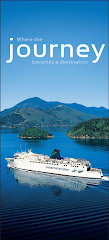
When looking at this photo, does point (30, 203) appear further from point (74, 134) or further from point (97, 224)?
point (74, 134)

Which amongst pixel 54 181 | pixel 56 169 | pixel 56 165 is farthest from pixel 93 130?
pixel 54 181

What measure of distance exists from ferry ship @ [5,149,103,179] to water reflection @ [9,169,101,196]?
1143mm

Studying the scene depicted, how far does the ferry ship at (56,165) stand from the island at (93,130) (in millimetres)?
78452

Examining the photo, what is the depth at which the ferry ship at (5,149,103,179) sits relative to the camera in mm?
35688

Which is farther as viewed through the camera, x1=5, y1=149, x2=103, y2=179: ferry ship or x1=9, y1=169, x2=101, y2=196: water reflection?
x1=5, y1=149, x2=103, y2=179: ferry ship

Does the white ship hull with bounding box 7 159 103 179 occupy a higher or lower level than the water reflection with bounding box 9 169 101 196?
higher

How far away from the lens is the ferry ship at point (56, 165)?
35688 millimetres

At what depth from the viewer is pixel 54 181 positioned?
33531mm

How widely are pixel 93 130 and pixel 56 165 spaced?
90060 millimetres

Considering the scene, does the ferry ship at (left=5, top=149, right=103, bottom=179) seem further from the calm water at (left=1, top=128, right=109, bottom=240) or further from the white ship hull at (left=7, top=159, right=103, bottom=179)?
the calm water at (left=1, top=128, right=109, bottom=240)

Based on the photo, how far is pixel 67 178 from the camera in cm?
3519

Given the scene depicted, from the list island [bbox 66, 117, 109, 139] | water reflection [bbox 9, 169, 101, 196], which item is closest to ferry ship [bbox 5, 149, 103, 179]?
water reflection [bbox 9, 169, 101, 196]

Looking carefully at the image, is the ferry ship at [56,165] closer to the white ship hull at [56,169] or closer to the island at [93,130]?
the white ship hull at [56,169]

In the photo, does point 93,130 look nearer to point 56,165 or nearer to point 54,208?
point 56,165
